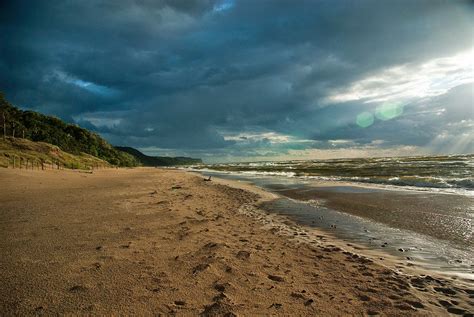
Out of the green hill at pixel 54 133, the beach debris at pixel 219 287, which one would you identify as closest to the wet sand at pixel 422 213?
the beach debris at pixel 219 287

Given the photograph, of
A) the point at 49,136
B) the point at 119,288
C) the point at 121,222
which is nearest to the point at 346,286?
the point at 119,288

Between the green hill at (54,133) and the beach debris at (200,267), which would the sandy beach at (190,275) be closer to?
the beach debris at (200,267)

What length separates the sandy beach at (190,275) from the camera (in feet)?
16.5

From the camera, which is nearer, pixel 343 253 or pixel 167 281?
pixel 167 281

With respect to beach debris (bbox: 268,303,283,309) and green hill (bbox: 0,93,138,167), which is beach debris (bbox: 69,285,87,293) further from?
green hill (bbox: 0,93,138,167)

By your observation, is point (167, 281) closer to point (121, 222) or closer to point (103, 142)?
point (121, 222)

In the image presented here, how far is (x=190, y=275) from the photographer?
6.41 m

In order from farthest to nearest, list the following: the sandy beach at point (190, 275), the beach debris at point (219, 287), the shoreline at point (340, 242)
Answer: the shoreline at point (340, 242), the beach debris at point (219, 287), the sandy beach at point (190, 275)

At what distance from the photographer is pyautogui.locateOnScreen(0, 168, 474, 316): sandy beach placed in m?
5.02

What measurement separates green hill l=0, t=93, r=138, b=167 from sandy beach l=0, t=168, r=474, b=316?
93299 millimetres

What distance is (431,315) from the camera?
17.9 feet

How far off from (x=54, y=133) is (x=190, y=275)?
5422 inches

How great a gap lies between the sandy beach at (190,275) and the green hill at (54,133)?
93299 mm

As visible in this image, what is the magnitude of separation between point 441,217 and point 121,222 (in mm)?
16542
